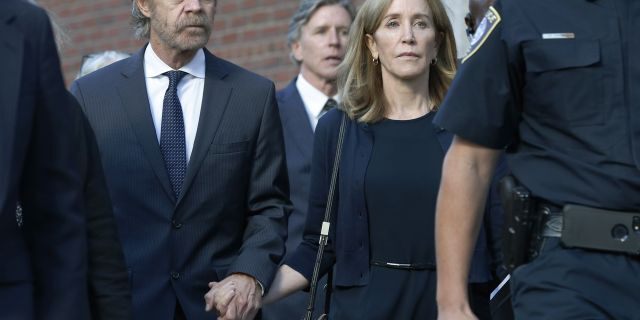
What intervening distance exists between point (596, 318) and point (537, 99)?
641 millimetres

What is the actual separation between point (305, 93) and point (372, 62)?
173 centimetres

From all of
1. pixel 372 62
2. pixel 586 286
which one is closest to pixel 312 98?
pixel 372 62

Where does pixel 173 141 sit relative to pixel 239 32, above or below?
above

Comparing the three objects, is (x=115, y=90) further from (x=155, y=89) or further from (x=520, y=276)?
(x=520, y=276)

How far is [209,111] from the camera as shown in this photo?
5.49 metres

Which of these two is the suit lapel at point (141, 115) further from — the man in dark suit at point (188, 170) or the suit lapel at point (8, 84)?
the suit lapel at point (8, 84)

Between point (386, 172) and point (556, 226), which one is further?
point (386, 172)

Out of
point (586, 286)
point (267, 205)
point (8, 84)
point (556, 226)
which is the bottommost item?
point (267, 205)

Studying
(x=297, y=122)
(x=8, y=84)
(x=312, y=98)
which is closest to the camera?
(x=8, y=84)

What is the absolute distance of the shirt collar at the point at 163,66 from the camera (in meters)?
5.61

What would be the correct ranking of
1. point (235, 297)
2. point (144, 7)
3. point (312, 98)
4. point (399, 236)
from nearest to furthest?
point (235, 297) → point (399, 236) → point (144, 7) → point (312, 98)

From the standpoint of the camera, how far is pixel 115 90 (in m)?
5.49

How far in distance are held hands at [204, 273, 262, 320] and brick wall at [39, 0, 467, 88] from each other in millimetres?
3838

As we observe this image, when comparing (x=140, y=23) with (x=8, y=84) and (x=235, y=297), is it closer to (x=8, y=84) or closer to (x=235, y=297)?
(x=235, y=297)
